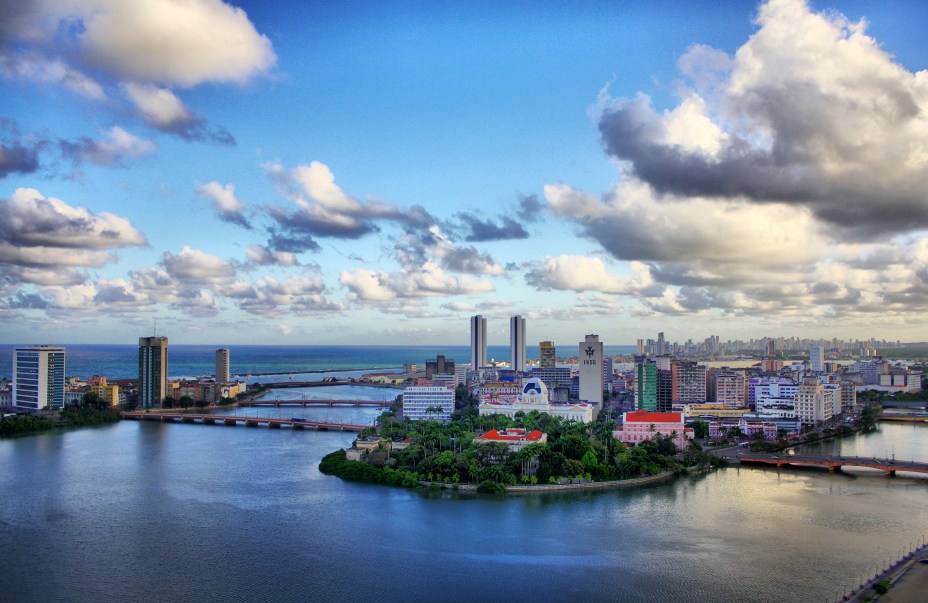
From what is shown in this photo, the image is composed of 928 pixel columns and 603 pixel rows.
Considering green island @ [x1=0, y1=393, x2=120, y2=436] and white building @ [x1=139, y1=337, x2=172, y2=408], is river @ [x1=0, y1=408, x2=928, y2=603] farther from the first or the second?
white building @ [x1=139, y1=337, x2=172, y2=408]

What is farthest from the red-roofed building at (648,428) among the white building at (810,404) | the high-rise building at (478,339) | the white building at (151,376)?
the high-rise building at (478,339)

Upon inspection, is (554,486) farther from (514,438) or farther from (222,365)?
(222,365)

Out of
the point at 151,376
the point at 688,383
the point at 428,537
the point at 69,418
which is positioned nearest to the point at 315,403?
the point at 151,376

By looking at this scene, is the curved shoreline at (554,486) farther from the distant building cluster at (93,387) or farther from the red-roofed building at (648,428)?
the distant building cluster at (93,387)

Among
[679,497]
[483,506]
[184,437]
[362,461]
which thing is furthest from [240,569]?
[184,437]

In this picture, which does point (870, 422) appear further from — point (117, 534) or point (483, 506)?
point (117, 534)

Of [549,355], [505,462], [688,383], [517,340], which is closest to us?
[505,462]

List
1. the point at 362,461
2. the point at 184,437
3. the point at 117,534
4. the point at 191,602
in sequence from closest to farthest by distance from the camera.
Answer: the point at 191,602, the point at 117,534, the point at 362,461, the point at 184,437
